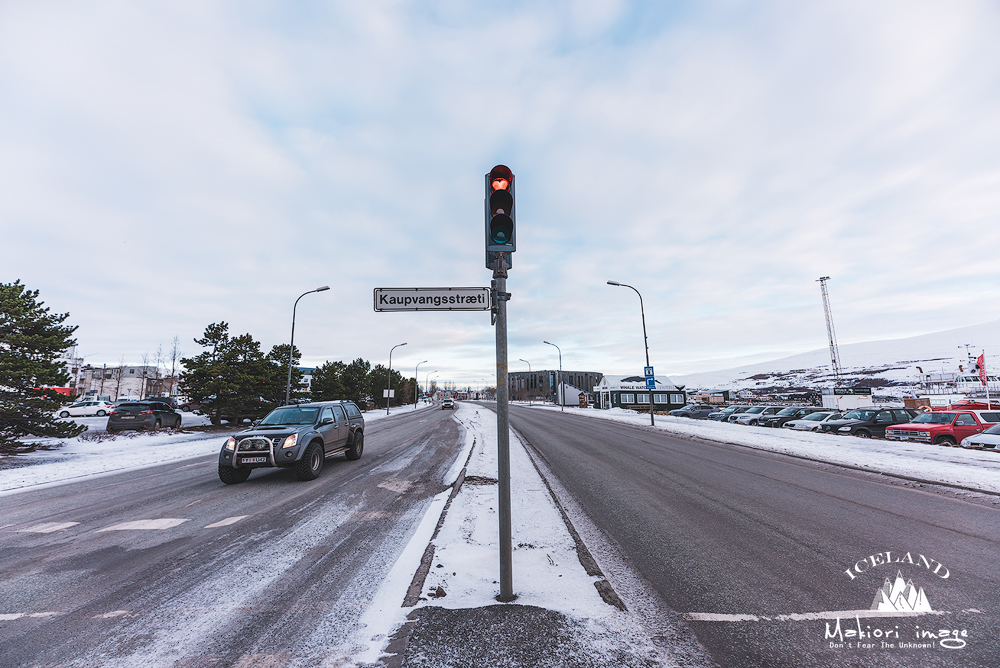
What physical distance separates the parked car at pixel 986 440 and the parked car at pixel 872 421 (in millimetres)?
4144

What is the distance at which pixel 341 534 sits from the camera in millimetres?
5188

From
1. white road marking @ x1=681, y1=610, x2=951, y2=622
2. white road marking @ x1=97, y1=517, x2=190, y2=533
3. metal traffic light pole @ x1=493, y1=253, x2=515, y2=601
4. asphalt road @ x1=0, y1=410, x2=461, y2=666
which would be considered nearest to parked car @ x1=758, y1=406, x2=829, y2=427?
asphalt road @ x1=0, y1=410, x2=461, y2=666

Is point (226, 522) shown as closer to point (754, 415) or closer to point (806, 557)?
point (806, 557)

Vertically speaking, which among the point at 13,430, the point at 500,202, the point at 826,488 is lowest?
the point at 826,488

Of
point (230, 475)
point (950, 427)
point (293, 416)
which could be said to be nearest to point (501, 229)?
point (230, 475)

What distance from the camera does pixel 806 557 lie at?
4.39 meters

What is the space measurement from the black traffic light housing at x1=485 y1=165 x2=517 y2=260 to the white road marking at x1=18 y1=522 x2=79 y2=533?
287 inches

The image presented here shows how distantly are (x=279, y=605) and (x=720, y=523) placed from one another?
5.42 m

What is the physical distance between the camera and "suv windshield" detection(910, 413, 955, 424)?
14.7m

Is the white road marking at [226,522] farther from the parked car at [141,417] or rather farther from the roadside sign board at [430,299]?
the parked car at [141,417]

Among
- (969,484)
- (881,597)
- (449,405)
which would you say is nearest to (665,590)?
(881,597)

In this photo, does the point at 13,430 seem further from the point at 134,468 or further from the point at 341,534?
the point at 341,534

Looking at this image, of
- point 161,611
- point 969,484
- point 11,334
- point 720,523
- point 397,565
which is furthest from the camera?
point 11,334

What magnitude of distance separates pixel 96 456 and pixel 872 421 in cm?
2887
